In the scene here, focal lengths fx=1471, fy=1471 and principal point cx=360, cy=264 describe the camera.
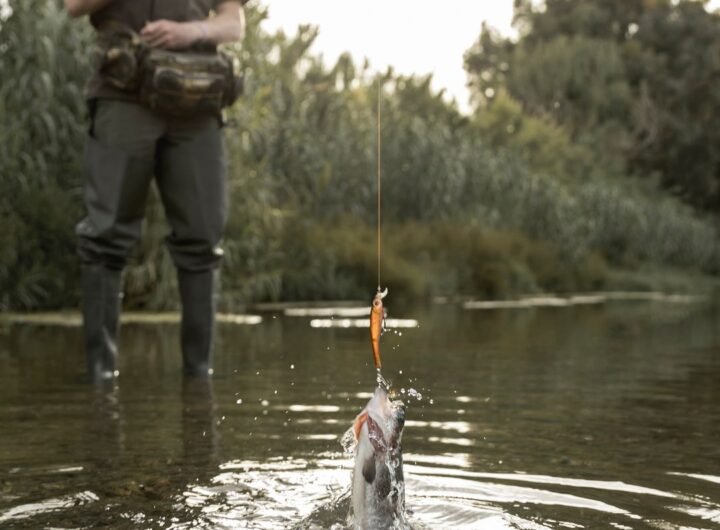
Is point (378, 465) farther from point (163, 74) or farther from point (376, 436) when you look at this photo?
point (163, 74)

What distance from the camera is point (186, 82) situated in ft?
18.7

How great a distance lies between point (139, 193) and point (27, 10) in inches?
228

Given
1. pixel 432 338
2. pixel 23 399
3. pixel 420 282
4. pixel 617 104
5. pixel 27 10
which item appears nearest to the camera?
pixel 23 399

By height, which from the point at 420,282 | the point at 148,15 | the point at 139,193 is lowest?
the point at 420,282

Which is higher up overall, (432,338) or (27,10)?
(27,10)

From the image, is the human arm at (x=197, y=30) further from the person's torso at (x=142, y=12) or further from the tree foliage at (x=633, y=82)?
the tree foliage at (x=633, y=82)

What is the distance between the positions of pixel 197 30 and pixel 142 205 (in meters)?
0.76

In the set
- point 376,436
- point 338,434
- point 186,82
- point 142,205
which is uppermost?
point 186,82

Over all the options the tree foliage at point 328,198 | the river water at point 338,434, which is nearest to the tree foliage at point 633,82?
the tree foliage at point 328,198

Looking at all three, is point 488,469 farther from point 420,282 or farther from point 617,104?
point 617,104

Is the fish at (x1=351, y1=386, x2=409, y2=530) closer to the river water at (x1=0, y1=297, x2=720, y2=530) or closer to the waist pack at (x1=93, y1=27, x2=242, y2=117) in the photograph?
the river water at (x1=0, y1=297, x2=720, y2=530)

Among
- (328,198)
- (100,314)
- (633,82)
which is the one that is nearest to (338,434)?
(100,314)

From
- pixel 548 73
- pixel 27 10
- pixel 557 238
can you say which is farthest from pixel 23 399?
pixel 548 73

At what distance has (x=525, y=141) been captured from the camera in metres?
33.8
